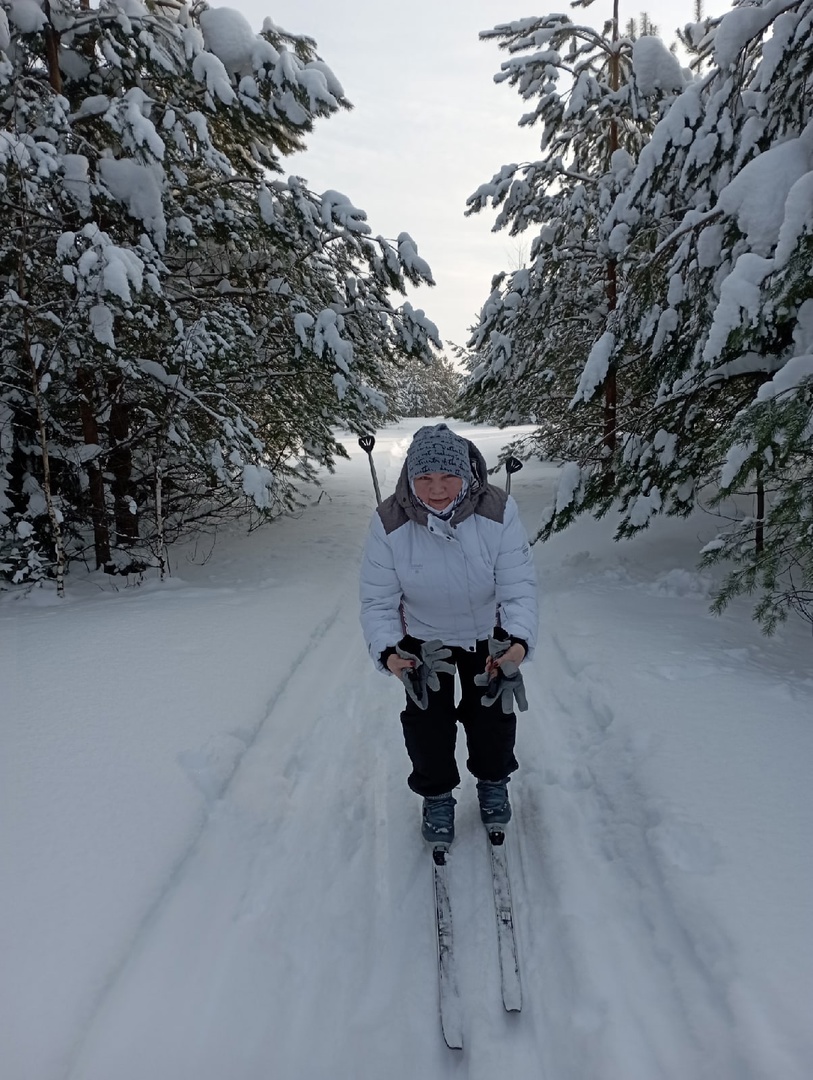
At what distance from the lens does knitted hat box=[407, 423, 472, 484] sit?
2.59m

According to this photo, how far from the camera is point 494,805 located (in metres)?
3.08

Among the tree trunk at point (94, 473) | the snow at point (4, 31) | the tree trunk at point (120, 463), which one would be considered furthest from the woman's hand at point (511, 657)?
the snow at point (4, 31)

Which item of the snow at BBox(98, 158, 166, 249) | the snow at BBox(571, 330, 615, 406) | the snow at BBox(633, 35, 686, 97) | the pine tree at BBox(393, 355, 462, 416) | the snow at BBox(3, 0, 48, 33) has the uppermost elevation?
the pine tree at BBox(393, 355, 462, 416)

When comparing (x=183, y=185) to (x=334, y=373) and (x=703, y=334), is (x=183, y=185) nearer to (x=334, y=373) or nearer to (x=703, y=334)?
(x=334, y=373)

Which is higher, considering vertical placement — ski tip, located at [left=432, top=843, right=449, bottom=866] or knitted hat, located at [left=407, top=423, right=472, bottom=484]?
knitted hat, located at [left=407, top=423, right=472, bottom=484]

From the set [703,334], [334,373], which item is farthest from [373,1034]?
[334,373]

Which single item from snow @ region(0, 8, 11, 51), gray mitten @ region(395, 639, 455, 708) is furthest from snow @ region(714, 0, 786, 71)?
snow @ region(0, 8, 11, 51)

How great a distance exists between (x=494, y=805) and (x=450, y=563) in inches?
53.3

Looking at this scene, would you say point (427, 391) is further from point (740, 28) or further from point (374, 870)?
point (374, 870)

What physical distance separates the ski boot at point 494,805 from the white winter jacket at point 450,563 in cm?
88

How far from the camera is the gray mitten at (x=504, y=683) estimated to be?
2684 mm

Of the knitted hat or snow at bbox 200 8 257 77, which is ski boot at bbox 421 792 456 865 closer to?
the knitted hat

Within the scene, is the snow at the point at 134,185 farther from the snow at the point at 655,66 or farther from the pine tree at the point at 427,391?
the pine tree at the point at 427,391

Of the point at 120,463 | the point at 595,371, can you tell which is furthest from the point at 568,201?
the point at 120,463
